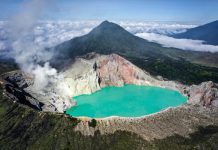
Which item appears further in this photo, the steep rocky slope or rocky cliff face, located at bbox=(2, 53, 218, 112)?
rocky cliff face, located at bbox=(2, 53, 218, 112)

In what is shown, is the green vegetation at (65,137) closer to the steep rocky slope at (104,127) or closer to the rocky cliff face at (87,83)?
the steep rocky slope at (104,127)

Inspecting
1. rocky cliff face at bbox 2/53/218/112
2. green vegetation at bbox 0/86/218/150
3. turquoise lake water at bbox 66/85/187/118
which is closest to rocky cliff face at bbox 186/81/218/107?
rocky cliff face at bbox 2/53/218/112

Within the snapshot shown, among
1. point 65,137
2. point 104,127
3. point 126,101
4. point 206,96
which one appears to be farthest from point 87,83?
point 65,137

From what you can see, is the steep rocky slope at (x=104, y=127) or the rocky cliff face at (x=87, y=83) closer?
the steep rocky slope at (x=104, y=127)

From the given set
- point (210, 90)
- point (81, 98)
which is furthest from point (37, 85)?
point (210, 90)

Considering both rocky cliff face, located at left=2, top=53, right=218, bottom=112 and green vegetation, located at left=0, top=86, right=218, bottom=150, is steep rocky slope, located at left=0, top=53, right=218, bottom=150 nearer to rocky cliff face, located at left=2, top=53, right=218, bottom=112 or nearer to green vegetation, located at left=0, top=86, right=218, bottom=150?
green vegetation, located at left=0, top=86, right=218, bottom=150

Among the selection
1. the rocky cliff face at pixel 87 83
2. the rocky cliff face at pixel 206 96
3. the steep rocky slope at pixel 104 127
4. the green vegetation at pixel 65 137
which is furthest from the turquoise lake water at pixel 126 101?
the green vegetation at pixel 65 137

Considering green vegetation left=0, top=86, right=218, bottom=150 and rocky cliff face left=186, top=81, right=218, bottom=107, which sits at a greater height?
rocky cliff face left=186, top=81, right=218, bottom=107
